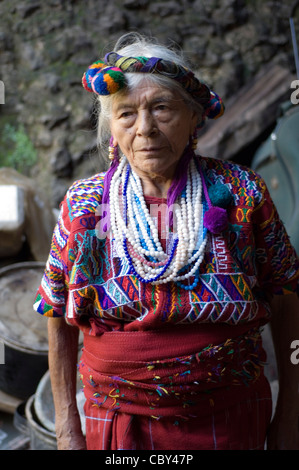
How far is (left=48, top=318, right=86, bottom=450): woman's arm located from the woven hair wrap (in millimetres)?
691

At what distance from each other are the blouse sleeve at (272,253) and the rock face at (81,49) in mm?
2498

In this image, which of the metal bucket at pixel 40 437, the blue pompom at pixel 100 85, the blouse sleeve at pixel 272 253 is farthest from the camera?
the metal bucket at pixel 40 437

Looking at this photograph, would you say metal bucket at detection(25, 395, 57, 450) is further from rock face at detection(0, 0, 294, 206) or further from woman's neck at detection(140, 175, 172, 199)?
rock face at detection(0, 0, 294, 206)

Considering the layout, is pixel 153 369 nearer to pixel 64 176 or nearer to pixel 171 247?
pixel 171 247

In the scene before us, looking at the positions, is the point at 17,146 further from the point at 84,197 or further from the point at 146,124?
the point at 146,124

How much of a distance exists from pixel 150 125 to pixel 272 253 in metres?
0.50

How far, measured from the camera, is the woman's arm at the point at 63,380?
1.60 m

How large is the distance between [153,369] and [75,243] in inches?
15.3

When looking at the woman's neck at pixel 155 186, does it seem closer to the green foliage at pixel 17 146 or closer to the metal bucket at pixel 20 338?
the metal bucket at pixel 20 338

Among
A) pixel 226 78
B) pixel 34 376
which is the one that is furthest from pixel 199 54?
pixel 34 376

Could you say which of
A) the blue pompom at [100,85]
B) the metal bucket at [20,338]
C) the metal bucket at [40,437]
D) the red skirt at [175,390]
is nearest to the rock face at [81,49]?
the metal bucket at [20,338]

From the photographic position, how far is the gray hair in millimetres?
1435

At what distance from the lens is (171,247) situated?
145 cm

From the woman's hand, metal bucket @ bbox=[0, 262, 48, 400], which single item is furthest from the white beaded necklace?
metal bucket @ bbox=[0, 262, 48, 400]
